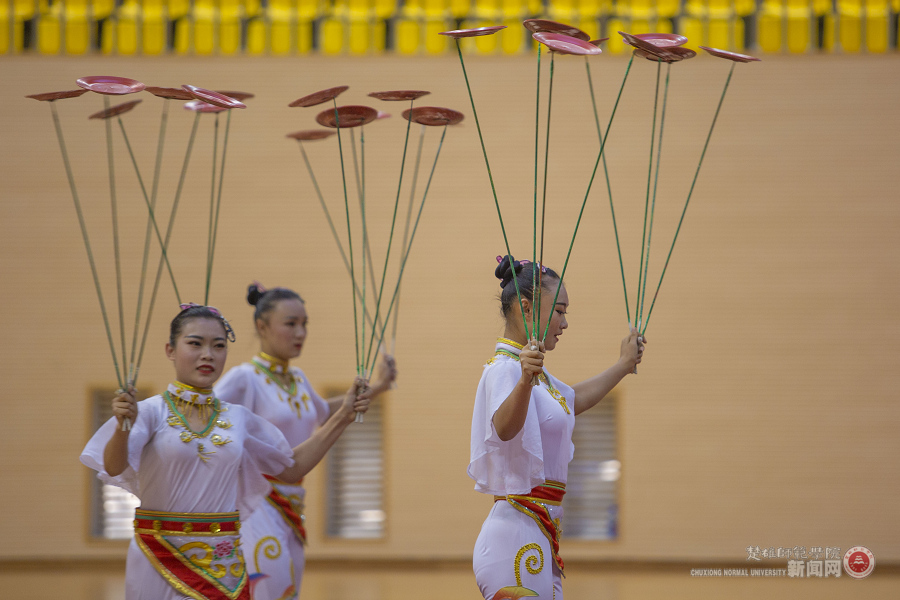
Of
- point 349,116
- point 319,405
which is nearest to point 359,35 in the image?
point 319,405

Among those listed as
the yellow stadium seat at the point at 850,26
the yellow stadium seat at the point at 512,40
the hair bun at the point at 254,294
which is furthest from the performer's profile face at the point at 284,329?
the yellow stadium seat at the point at 850,26

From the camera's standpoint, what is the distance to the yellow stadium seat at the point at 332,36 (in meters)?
7.55

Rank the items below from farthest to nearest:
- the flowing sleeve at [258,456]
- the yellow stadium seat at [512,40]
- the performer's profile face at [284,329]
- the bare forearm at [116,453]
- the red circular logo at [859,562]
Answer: the yellow stadium seat at [512,40] → the red circular logo at [859,562] → the performer's profile face at [284,329] → the flowing sleeve at [258,456] → the bare forearm at [116,453]

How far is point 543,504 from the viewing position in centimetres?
268

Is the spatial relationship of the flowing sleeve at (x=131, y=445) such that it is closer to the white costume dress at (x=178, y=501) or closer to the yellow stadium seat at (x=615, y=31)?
the white costume dress at (x=178, y=501)

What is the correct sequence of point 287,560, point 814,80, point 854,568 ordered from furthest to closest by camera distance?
point 814,80 → point 854,568 → point 287,560

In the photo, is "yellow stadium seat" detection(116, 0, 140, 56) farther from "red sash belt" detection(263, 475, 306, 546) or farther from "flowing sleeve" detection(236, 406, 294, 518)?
"flowing sleeve" detection(236, 406, 294, 518)

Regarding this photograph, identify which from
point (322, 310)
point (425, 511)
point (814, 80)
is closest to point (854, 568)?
point (425, 511)

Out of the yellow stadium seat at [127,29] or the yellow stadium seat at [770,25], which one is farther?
the yellow stadium seat at [127,29]

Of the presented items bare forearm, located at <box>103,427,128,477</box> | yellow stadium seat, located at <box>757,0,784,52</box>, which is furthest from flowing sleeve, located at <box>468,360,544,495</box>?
yellow stadium seat, located at <box>757,0,784,52</box>

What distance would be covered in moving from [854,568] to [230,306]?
A: 4.93m

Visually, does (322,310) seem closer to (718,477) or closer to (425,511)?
(425,511)

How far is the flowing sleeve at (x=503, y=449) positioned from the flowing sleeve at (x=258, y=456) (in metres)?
0.73

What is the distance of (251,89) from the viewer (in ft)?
24.9
